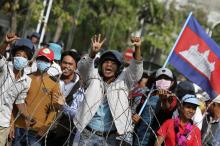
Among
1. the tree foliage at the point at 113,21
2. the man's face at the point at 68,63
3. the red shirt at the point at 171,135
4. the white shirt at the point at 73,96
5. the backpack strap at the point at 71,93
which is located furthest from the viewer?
the tree foliage at the point at 113,21

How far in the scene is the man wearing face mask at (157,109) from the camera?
20.4ft

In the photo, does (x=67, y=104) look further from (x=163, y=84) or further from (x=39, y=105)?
(x=163, y=84)

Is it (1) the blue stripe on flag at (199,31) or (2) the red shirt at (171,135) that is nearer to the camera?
(2) the red shirt at (171,135)

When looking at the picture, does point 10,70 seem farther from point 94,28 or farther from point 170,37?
point 170,37

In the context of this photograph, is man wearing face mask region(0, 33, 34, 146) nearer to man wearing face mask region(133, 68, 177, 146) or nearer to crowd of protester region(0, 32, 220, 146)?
crowd of protester region(0, 32, 220, 146)

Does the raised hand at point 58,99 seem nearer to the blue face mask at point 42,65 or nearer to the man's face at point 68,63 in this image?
the blue face mask at point 42,65

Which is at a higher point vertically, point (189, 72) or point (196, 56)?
point (196, 56)

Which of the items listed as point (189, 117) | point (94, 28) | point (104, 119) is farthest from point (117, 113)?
point (94, 28)

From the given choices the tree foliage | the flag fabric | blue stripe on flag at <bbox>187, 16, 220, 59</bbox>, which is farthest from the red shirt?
the tree foliage

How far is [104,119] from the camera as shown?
5762mm

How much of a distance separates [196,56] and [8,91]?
3.00 m

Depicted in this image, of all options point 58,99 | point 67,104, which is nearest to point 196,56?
point 67,104

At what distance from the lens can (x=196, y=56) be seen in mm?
8344

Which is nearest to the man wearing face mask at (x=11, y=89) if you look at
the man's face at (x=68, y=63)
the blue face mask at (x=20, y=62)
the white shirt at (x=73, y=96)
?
the blue face mask at (x=20, y=62)
